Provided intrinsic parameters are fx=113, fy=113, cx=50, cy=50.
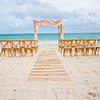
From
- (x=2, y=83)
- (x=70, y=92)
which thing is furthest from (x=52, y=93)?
(x=2, y=83)

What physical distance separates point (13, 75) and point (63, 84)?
1.35 metres

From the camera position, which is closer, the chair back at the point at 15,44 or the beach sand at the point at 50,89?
the beach sand at the point at 50,89

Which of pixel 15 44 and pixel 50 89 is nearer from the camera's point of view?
pixel 50 89

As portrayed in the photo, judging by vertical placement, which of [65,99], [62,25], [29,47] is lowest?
[65,99]

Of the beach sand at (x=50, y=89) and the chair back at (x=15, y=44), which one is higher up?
the chair back at (x=15, y=44)

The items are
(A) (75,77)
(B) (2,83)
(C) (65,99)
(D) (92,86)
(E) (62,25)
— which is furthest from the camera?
(E) (62,25)

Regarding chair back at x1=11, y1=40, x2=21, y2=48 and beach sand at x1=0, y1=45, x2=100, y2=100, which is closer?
beach sand at x1=0, y1=45, x2=100, y2=100

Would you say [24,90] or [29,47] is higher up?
[29,47]

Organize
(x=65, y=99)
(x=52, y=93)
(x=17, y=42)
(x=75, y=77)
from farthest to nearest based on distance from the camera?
1. (x=17, y=42)
2. (x=75, y=77)
3. (x=52, y=93)
4. (x=65, y=99)

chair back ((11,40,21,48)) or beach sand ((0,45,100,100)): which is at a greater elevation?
chair back ((11,40,21,48))

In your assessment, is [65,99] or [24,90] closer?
[65,99]

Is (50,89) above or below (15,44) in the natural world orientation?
below

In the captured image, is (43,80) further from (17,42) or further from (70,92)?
(17,42)

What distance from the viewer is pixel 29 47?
5.64m
